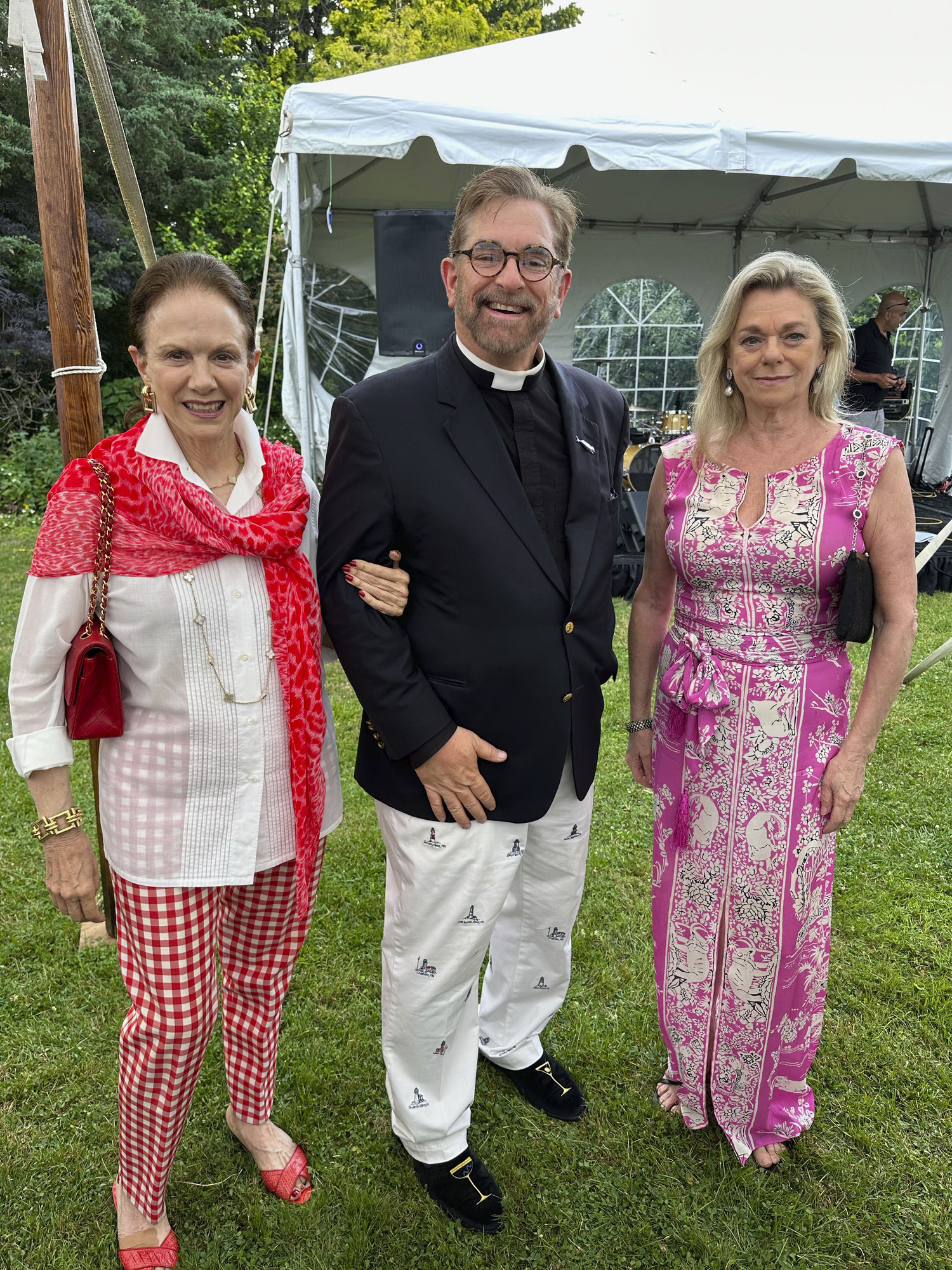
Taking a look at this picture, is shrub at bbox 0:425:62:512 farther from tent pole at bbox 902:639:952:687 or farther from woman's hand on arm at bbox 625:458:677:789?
tent pole at bbox 902:639:952:687

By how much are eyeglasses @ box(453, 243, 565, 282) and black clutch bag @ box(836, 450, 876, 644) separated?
2.59ft

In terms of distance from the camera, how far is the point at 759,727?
1971mm

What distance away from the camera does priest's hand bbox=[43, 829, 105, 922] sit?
5.42 feet

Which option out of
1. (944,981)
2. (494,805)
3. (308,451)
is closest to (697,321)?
(308,451)

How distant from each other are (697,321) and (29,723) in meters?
11.3

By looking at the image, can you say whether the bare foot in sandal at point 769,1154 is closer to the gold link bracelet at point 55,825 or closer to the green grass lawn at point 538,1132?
the green grass lawn at point 538,1132

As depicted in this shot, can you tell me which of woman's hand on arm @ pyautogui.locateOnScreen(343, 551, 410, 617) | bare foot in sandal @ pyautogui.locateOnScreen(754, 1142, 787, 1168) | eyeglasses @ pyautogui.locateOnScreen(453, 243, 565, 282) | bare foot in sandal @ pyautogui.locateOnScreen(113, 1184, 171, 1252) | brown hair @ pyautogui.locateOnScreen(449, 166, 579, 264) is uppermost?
brown hair @ pyautogui.locateOnScreen(449, 166, 579, 264)

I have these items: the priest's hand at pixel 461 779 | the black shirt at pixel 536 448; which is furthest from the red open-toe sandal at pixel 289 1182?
the black shirt at pixel 536 448

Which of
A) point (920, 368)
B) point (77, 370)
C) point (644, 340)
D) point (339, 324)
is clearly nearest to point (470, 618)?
point (77, 370)

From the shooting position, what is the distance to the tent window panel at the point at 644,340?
36.4 ft

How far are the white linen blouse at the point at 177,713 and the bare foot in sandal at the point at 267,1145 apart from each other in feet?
2.75

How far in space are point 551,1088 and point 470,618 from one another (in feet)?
4.63

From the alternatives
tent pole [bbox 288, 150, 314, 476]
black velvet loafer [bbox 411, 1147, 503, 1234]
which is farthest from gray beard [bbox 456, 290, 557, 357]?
Answer: tent pole [bbox 288, 150, 314, 476]

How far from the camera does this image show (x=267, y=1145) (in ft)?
7.09
